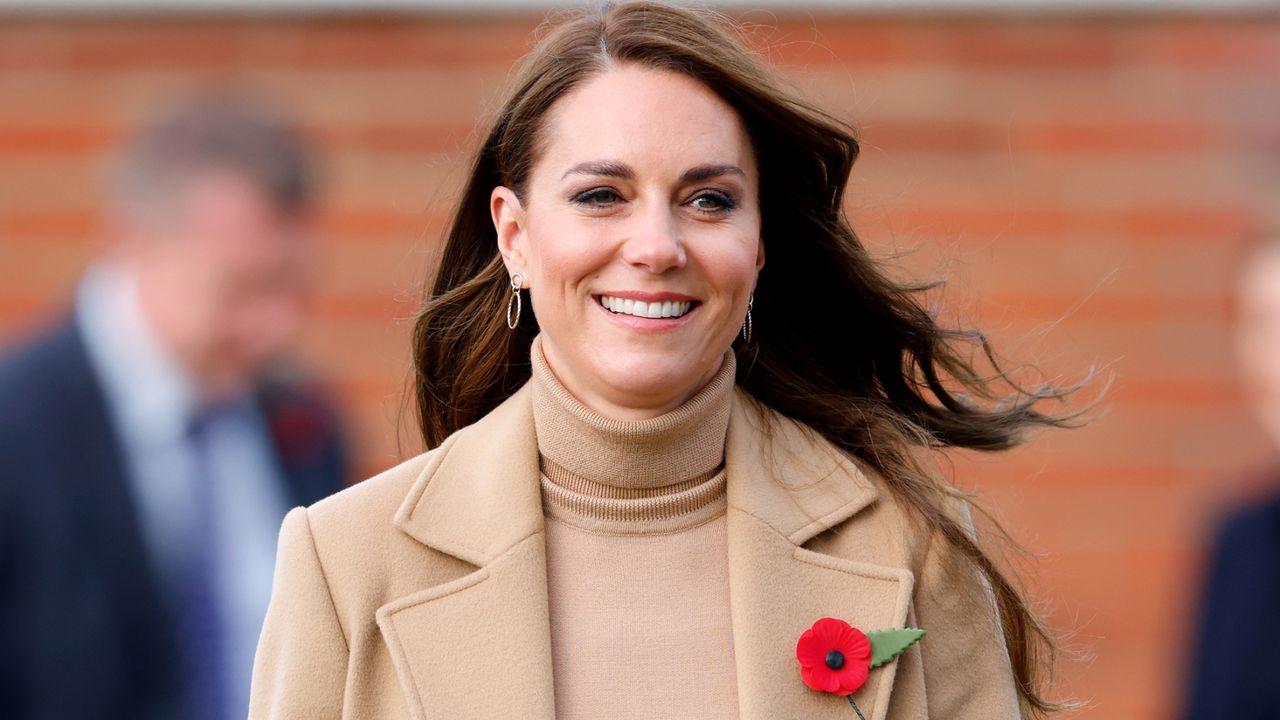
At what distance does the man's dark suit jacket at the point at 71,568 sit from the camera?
528 cm

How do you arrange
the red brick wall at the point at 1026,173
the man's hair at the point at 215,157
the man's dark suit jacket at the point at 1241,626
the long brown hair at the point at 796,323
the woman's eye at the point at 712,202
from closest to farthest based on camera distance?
the woman's eye at the point at 712,202, the long brown hair at the point at 796,323, the man's dark suit jacket at the point at 1241,626, the man's hair at the point at 215,157, the red brick wall at the point at 1026,173

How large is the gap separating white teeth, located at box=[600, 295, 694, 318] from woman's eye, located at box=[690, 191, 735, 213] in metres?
0.15

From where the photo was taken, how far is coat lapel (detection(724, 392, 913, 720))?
3.29 metres

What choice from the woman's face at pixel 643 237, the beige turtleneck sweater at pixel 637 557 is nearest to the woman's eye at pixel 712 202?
the woman's face at pixel 643 237

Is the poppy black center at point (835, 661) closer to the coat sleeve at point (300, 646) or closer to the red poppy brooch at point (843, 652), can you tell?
the red poppy brooch at point (843, 652)

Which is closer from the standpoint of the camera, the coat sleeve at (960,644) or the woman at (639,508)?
the woman at (639,508)

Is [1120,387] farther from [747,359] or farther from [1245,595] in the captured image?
[747,359]

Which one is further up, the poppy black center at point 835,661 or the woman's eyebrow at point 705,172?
the woman's eyebrow at point 705,172

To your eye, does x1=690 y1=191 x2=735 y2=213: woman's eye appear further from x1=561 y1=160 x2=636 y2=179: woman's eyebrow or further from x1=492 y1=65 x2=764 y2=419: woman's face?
x1=561 y1=160 x2=636 y2=179: woman's eyebrow

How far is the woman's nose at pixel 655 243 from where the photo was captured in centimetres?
322

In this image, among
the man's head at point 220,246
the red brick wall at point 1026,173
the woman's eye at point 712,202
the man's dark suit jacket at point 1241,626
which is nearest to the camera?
the woman's eye at point 712,202

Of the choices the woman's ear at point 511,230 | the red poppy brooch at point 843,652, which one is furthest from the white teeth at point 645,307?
the red poppy brooch at point 843,652

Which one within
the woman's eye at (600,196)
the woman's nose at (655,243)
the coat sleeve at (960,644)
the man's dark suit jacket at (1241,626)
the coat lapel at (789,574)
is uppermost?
the woman's eye at (600,196)

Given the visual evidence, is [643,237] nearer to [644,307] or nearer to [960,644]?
[644,307]
